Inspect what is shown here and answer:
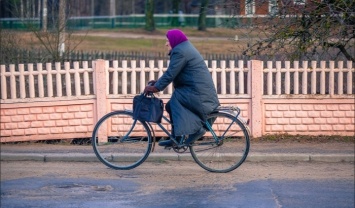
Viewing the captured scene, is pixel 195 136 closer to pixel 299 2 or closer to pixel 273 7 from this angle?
pixel 299 2

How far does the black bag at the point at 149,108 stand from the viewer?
8836 millimetres

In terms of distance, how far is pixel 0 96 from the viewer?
1133 cm

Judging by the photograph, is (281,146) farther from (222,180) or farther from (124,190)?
(124,190)

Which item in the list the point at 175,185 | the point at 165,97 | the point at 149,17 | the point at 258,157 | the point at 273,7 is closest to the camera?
the point at 175,185

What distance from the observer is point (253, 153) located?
1012 cm

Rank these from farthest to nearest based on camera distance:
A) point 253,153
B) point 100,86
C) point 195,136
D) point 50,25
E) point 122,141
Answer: point 50,25, point 100,86, point 253,153, point 122,141, point 195,136

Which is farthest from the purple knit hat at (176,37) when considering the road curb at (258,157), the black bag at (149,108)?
the road curb at (258,157)

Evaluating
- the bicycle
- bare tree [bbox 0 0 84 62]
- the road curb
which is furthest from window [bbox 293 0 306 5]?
bare tree [bbox 0 0 84 62]

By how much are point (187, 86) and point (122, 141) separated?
56.0 inches

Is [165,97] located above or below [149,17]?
below

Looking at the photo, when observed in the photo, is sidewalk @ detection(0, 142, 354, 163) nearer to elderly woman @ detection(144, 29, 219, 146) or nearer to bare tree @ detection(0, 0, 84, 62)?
elderly woman @ detection(144, 29, 219, 146)

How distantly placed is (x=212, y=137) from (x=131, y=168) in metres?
1.16

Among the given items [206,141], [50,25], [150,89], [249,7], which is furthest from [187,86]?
[50,25]

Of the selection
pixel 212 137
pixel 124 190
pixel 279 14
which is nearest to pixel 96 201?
pixel 124 190
